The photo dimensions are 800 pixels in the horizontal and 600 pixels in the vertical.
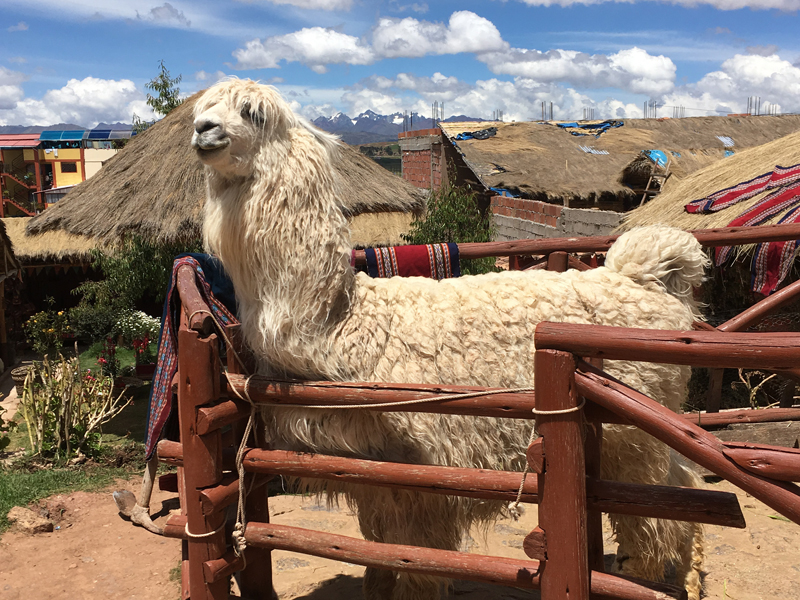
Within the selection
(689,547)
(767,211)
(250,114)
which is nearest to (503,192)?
(767,211)

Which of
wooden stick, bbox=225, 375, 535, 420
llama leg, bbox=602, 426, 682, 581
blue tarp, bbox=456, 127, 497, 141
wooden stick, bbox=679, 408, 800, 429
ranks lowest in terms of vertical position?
llama leg, bbox=602, 426, 682, 581

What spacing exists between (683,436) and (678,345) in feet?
0.74

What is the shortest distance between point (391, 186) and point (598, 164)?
512 centimetres

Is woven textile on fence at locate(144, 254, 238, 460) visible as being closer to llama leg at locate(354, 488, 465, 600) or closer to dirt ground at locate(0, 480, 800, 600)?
llama leg at locate(354, 488, 465, 600)

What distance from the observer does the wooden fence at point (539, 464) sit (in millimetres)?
1552

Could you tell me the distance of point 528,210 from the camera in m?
9.56

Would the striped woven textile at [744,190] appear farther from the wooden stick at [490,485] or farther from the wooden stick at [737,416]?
the wooden stick at [490,485]

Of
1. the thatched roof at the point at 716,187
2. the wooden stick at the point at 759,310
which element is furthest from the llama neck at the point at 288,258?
the thatched roof at the point at 716,187

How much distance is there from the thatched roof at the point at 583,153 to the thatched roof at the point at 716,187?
6.19 feet

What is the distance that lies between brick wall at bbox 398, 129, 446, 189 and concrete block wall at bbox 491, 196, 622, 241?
4.23m

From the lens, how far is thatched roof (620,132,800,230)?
6.23 m

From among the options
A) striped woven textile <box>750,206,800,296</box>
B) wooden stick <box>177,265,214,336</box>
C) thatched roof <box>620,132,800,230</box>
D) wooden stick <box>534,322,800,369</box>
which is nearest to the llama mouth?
wooden stick <box>177,265,214,336</box>

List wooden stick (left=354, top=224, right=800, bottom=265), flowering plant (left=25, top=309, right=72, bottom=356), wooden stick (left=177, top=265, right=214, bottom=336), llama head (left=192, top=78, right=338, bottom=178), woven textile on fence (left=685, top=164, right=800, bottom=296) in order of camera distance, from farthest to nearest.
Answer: flowering plant (left=25, top=309, right=72, bottom=356) → woven textile on fence (left=685, top=164, right=800, bottom=296) → wooden stick (left=354, top=224, right=800, bottom=265) → llama head (left=192, top=78, right=338, bottom=178) → wooden stick (left=177, top=265, right=214, bottom=336)

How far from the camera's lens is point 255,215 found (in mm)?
2387
